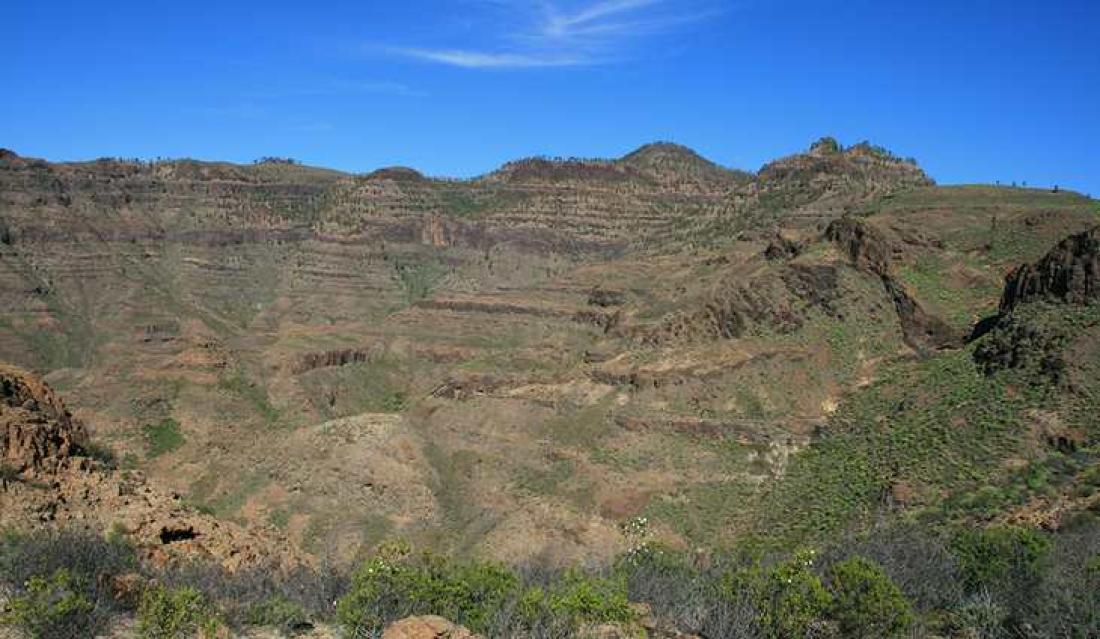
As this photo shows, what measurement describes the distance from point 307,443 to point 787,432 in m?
32.3

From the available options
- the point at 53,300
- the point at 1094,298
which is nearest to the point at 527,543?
the point at 1094,298

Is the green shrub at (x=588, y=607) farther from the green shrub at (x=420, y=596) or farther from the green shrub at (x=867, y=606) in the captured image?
the green shrub at (x=867, y=606)

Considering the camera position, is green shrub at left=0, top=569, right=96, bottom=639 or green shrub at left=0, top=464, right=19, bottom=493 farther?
green shrub at left=0, top=464, right=19, bottom=493

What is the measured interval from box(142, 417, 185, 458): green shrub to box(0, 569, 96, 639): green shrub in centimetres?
6477

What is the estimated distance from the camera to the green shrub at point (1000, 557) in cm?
3262

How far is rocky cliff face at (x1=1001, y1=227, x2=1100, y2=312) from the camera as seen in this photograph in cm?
5575

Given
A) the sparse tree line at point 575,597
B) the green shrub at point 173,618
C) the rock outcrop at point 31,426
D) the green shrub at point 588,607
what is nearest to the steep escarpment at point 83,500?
the rock outcrop at point 31,426

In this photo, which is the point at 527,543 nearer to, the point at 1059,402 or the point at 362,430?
the point at 362,430

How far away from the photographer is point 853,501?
51500 mm

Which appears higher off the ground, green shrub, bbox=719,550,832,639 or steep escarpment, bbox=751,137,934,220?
steep escarpment, bbox=751,137,934,220

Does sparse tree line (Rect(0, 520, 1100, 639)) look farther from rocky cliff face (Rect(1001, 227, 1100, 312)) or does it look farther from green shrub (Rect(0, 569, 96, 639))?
rocky cliff face (Rect(1001, 227, 1100, 312))

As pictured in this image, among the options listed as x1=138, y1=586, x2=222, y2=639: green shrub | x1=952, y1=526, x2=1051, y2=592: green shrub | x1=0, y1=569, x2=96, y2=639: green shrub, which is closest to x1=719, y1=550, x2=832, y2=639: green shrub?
x1=952, y1=526, x2=1051, y2=592: green shrub

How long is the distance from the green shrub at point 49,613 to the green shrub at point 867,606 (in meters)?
18.7

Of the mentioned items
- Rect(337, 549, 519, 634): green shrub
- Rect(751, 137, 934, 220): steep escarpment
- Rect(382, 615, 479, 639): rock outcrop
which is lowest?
Rect(337, 549, 519, 634): green shrub
